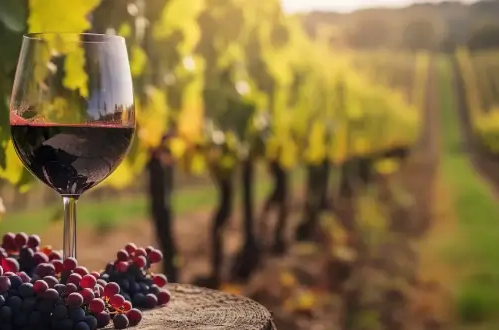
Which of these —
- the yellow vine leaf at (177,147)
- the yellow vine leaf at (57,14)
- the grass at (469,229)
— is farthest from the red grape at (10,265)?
the grass at (469,229)

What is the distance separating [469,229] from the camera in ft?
53.1

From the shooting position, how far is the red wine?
61.9 inches

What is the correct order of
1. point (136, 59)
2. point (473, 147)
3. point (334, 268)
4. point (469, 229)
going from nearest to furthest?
point (136, 59), point (334, 268), point (469, 229), point (473, 147)

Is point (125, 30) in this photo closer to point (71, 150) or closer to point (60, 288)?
point (71, 150)

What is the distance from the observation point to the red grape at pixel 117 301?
5.11 feet

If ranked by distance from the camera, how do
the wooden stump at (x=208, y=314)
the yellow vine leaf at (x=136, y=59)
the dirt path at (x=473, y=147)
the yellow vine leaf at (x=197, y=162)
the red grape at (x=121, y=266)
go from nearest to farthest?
the wooden stump at (x=208, y=314) < the red grape at (x=121, y=266) < the yellow vine leaf at (x=136, y=59) < the yellow vine leaf at (x=197, y=162) < the dirt path at (x=473, y=147)

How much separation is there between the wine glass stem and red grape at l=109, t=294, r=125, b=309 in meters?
0.14

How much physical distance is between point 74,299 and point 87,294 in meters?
0.03

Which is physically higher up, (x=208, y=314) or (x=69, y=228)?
(x=69, y=228)

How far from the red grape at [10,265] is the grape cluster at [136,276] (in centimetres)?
15

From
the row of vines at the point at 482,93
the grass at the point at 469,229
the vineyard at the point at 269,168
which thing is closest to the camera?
the vineyard at the point at 269,168

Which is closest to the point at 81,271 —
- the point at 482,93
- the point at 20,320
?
the point at 20,320

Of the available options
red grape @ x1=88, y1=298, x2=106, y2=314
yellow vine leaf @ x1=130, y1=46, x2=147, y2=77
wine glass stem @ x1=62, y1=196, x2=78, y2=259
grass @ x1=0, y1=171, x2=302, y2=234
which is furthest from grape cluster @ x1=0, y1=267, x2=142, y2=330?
grass @ x1=0, y1=171, x2=302, y2=234

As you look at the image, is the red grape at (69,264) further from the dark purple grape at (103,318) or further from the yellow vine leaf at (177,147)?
the yellow vine leaf at (177,147)
